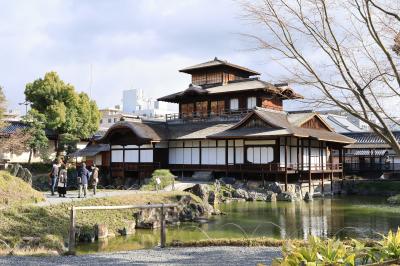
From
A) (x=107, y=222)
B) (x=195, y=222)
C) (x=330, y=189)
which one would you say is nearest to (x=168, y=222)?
(x=195, y=222)

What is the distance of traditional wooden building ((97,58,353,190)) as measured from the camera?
1310 inches

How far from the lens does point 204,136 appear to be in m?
35.7

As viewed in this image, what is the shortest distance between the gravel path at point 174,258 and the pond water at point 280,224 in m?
3.96

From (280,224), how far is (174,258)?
10.5 meters

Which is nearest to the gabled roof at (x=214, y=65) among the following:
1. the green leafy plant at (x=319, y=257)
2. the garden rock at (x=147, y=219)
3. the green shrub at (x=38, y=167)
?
the green shrub at (x=38, y=167)

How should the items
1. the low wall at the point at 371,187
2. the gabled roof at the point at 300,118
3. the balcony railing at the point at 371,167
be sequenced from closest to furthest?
the low wall at the point at 371,187, the gabled roof at the point at 300,118, the balcony railing at the point at 371,167

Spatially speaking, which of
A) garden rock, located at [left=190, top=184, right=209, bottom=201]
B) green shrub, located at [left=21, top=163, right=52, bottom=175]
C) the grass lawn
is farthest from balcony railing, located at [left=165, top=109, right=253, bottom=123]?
the grass lawn

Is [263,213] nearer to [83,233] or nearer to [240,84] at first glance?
[83,233]

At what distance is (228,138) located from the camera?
33.7 m

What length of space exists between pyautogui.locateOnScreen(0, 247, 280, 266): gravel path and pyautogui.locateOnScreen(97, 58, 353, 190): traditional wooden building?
20.8 meters

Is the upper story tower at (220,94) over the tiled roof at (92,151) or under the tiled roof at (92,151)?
over

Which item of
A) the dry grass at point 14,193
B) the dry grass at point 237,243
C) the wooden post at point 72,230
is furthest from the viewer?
the dry grass at point 14,193

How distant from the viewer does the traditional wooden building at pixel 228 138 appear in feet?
109

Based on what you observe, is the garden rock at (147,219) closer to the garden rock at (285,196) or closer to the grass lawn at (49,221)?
the grass lawn at (49,221)
